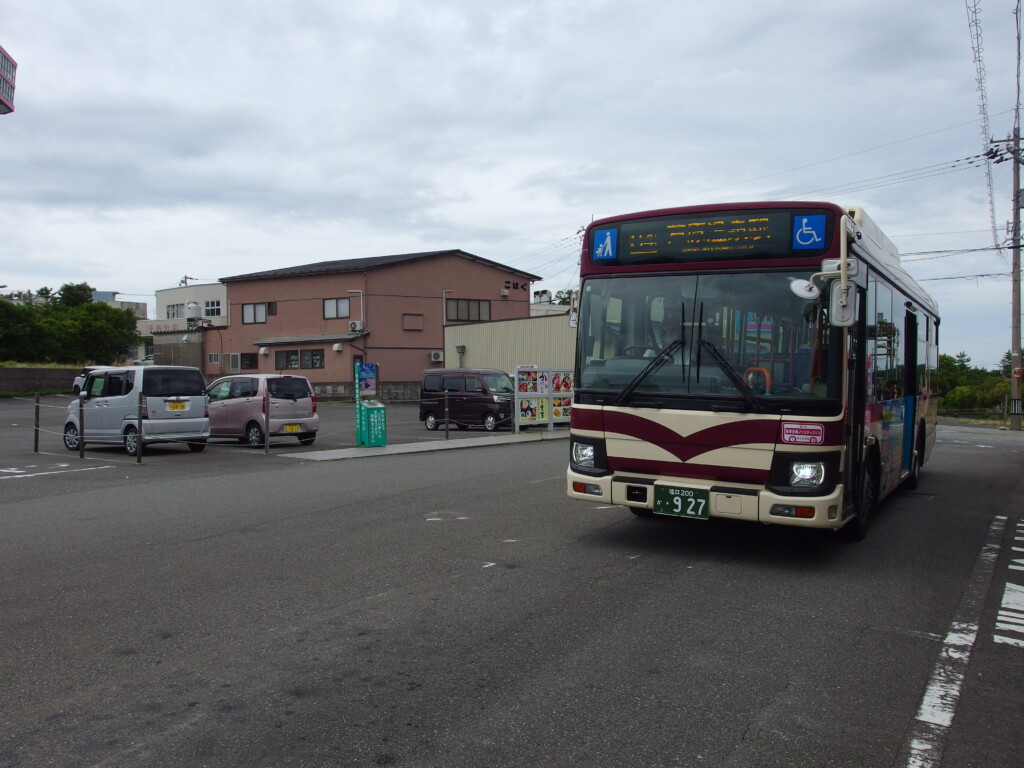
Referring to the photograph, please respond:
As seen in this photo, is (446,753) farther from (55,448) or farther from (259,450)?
(55,448)

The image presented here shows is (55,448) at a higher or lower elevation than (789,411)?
lower

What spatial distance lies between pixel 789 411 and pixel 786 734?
328 cm

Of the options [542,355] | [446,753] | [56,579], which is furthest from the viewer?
[542,355]

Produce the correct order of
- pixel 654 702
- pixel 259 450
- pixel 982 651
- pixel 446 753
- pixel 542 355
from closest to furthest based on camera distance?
pixel 446 753 → pixel 654 702 → pixel 982 651 → pixel 259 450 → pixel 542 355

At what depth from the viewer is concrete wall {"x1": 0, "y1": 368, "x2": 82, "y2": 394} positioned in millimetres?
39531

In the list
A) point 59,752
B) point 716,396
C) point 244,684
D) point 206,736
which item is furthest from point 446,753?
point 716,396

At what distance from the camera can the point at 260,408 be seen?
19.0 m

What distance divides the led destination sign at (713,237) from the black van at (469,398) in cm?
1704

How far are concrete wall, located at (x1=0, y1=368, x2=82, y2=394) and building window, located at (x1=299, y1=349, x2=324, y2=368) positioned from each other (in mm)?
11927

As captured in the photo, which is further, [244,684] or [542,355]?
[542,355]

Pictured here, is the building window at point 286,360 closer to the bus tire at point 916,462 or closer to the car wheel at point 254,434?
→ the car wheel at point 254,434

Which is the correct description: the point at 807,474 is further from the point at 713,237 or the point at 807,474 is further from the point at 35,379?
the point at 35,379

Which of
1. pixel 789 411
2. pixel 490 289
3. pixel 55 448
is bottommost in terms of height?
pixel 55 448

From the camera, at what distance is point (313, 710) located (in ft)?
13.1
